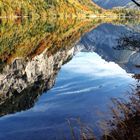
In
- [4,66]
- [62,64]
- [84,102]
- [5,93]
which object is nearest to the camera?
[84,102]

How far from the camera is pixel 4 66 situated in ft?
182

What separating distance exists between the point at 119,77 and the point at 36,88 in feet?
35.4

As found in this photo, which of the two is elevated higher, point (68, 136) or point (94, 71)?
point (68, 136)

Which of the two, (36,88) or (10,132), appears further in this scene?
(36,88)

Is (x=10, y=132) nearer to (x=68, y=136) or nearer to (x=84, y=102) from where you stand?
(x=68, y=136)

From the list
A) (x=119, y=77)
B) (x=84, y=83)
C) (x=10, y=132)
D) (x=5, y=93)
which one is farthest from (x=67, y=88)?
(x=10, y=132)

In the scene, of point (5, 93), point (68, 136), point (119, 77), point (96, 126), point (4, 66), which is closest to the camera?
point (68, 136)

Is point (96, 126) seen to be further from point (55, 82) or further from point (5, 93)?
point (55, 82)

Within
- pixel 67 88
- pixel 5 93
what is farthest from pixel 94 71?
pixel 5 93

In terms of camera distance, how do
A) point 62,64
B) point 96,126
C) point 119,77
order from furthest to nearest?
point 62,64 < point 119,77 < point 96,126

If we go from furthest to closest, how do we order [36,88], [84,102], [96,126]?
[36,88]
[84,102]
[96,126]

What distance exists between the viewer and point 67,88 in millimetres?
41375

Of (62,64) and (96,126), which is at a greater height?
(96,126)

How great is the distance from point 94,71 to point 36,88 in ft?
48.0
